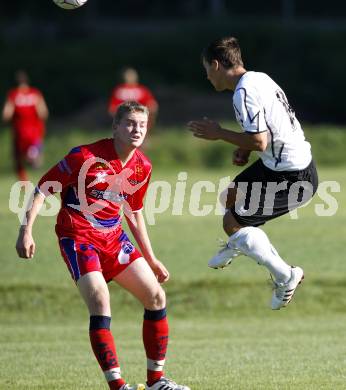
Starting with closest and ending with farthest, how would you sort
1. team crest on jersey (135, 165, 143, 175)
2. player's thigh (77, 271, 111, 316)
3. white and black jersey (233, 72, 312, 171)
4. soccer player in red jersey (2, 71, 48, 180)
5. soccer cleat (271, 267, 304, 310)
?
player's thigh (77, 271, 111, 316) < white and black jersey (233, 72, 312, 171) < team crest on jersey (135, 165, 143, 175) < soccer cleat (271, 267, 304, 310) < soccer player in red jersey (2, 71, 48, 180)

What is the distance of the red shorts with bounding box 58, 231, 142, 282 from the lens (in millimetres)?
7020

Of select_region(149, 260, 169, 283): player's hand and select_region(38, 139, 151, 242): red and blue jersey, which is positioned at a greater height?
select_region(38, 139, 151, 242): red and blue jersey

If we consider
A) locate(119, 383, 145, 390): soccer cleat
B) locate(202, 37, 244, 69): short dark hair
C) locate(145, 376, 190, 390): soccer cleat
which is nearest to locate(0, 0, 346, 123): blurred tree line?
locate(202, 37, 244, 69): short dark hair

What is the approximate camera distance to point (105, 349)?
693 centimetres

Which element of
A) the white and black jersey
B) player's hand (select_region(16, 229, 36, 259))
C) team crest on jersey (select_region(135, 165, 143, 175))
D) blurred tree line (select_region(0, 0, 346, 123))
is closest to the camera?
player's hand (select_region(16, 229, 36, 259))

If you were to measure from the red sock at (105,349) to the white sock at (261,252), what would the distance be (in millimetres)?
1192

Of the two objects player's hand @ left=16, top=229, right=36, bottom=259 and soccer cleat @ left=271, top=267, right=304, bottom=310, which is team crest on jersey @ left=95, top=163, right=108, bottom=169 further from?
soccer cleat @ left=271, top=267, right=304, bottom=310

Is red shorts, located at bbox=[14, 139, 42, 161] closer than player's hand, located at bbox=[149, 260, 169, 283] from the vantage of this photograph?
No

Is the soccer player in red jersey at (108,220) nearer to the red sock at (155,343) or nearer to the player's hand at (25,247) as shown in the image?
the red sock at (155,343)

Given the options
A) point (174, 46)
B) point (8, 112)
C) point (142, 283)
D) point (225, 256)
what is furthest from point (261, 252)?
point (174, 46)

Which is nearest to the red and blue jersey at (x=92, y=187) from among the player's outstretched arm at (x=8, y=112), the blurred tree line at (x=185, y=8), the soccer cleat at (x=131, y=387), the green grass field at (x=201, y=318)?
the soccer cleat at (x=131, y=387)

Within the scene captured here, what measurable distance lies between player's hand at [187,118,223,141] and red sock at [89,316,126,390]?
1.36 meters

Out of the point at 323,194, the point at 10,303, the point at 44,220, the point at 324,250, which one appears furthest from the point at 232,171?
the point at 10,303

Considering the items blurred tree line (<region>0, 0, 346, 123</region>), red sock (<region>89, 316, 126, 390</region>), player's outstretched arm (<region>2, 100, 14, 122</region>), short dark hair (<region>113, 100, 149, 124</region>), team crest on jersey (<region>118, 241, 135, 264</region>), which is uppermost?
blurred tree line (<region>0, 0, 346, 123</region>)
